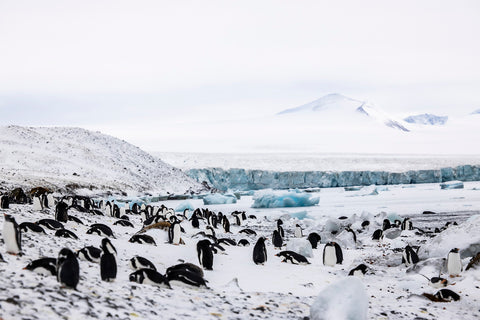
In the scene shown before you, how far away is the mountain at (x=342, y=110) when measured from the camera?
150250mm

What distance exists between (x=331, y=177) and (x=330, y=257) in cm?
3473

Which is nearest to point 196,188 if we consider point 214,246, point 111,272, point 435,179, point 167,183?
point 167,183

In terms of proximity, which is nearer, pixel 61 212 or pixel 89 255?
pixel 89 255

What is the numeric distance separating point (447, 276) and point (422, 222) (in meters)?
9.52

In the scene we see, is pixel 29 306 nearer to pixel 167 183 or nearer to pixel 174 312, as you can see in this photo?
pixel 174 312

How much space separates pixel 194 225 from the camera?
44.2ft

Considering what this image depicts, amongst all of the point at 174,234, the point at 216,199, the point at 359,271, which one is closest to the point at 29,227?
the point at 174,234

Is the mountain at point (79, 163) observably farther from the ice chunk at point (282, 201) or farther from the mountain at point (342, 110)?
the mountain at point (342, 110)

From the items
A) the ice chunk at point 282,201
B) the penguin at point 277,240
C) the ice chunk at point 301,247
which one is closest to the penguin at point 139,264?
the ice chunk at point 301,247

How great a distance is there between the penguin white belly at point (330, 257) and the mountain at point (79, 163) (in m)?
19.2

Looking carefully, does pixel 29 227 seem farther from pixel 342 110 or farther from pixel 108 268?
pixel 342 110

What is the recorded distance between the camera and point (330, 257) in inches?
349

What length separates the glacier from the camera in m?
42.8

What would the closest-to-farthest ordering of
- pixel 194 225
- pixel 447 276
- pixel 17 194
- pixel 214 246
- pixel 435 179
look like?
pixel 447 276, pixel 214 246, pixel 194 225, pixel 17 194, pixel 435 179
